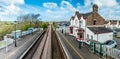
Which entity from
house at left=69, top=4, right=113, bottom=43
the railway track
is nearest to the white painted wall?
house at left=69, top=4, right=113, bottom=43

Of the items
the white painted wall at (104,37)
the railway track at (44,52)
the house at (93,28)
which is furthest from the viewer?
the house at (93,28)

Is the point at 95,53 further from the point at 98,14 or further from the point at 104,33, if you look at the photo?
the point at 98,14

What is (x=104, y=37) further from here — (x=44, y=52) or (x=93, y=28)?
(x=44, y=52)

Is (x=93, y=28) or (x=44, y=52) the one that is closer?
(x=44, y=52)

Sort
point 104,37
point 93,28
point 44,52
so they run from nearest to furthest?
point 44,52 < point 104,37 < point 93,28

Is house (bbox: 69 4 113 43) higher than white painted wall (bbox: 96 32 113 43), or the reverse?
house (bbox: 69 4 113 43)

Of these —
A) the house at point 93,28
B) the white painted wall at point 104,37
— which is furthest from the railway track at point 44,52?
the white painted wall at point 104,37

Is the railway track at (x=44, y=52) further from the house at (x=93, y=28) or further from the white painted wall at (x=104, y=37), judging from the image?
the white painted wall at (x=104, y=37)

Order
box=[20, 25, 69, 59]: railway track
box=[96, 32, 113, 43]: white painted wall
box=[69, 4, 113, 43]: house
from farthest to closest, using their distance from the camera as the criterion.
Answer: box=[69, 4, 113, 43]: house
box=[96, 32, 113, 43]: white painted wall
box=[20, 25, 69, 59]: railway track

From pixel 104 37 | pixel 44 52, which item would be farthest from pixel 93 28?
pixel 44 52

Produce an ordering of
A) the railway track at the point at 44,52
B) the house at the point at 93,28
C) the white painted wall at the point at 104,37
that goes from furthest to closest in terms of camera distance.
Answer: the house at the point at 93,28 → the white painted wall at the point at 104,37 → the railway track at the point at 44,52

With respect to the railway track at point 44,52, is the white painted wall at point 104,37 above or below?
above

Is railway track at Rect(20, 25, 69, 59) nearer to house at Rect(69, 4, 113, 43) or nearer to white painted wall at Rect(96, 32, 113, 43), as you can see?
house at Rect(69, 4, 113, 43)

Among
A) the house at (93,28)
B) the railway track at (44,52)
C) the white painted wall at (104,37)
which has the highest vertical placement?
the house at (93,28)
